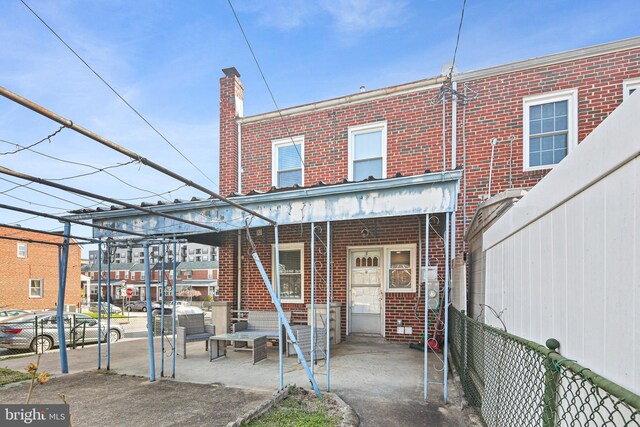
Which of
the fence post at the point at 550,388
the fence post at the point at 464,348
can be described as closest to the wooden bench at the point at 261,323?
the fence post at the point at 464,348

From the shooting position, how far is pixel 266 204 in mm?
6340

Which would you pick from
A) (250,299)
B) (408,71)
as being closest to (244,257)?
(250,299)

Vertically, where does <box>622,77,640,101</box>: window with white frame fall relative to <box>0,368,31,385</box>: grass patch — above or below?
above

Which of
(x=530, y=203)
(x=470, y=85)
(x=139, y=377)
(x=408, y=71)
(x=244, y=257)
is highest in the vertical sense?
(x=408, y=71)

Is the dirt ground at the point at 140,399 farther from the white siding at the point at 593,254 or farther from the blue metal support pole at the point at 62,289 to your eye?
the white siding at the point at 593,254

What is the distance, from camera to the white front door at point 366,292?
9.40 meters

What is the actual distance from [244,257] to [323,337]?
3.73 m

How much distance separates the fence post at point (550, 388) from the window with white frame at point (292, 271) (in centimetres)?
816

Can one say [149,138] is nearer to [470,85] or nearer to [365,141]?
[365,141]

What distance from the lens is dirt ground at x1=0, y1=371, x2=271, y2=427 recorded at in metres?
4.65

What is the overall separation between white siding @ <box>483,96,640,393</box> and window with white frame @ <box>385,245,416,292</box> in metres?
6.44

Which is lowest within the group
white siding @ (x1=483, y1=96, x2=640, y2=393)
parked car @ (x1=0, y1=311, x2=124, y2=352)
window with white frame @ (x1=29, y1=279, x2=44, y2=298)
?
window with white frame @ (x1=29, y1=279, x2=44, y2=298)

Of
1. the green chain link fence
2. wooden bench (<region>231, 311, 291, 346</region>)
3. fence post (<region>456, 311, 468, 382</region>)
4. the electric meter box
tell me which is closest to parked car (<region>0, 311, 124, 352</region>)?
wooden bench (<region>231, 311, 291, 346</region>)

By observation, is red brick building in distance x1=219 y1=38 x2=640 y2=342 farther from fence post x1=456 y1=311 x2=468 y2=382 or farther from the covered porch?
fence post x1=456 y1=311 x2=468 y2=382
